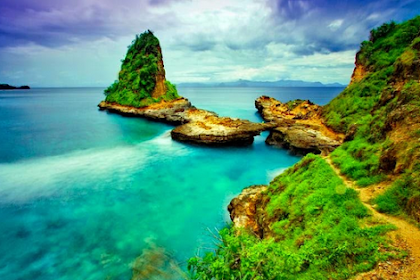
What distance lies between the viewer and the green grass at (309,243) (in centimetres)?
471

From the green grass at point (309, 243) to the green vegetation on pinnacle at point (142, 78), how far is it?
139 feet

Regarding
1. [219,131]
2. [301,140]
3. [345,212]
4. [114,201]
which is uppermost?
[345,212]

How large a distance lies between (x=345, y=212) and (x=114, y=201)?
43.0 feet

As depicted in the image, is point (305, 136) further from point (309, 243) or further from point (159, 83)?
point (159, 83)

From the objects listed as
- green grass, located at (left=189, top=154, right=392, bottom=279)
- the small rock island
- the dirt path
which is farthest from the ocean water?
the small rock island

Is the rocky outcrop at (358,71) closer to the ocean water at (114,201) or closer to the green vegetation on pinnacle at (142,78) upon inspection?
the ocean water at (114,201)

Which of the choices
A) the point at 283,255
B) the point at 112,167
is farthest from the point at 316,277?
the point at 112,167

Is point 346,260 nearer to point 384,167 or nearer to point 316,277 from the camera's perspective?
point 316,277

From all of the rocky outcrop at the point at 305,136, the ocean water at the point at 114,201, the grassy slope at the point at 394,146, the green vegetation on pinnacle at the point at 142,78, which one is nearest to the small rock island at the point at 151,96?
the green vegetation on pinnacle at the point at 142,78

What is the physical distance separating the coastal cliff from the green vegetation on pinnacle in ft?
131

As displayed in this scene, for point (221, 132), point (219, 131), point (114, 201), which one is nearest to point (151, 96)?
point (219, 131)

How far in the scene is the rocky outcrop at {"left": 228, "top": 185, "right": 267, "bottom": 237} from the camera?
32.7 ft

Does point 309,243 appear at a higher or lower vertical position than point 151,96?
lower

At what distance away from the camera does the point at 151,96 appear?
156 ft
